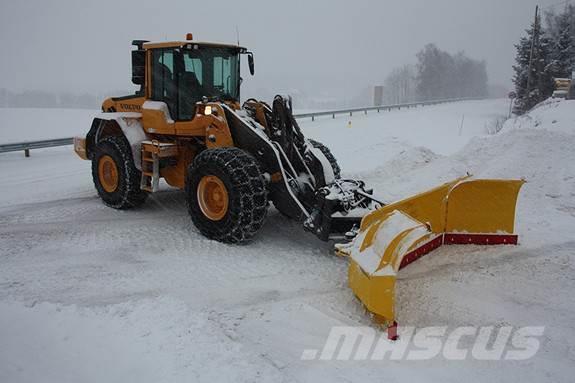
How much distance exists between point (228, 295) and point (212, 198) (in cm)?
176

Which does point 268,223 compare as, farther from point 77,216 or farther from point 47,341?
point 47,341

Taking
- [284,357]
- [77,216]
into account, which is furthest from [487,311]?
[77,216]

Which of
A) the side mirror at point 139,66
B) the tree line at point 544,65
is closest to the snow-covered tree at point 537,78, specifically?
the tree line at point 544,65

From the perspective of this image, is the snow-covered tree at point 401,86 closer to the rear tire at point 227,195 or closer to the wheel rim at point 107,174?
the wheel rim at point 107,174

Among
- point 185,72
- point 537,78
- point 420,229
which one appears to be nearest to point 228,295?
point 420,229

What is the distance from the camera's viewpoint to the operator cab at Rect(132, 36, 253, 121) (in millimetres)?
6680

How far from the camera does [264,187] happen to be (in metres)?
5.54

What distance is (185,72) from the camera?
6.72 m

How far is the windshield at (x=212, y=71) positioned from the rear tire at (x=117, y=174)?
1.50 metres

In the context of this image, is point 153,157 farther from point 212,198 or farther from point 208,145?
point 212,198

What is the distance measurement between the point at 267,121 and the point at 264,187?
151 centimetres

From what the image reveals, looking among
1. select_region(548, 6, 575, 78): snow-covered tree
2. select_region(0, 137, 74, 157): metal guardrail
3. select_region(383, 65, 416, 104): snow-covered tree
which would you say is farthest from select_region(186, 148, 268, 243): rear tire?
select_region(383, 65, 416, 104): snow-covered tree

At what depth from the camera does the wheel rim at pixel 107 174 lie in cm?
746

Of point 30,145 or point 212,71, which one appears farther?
point 30,145
